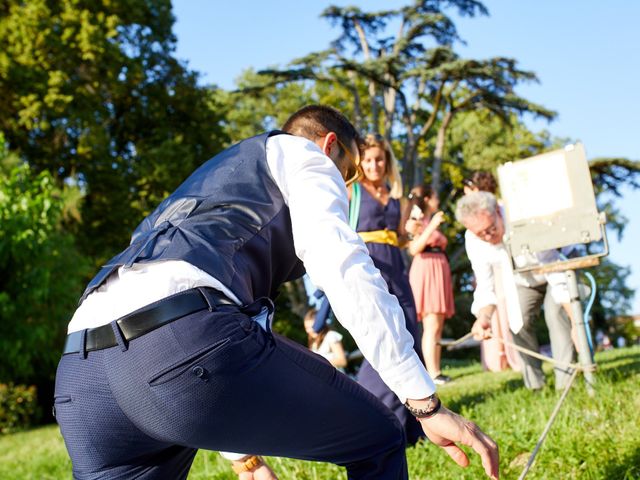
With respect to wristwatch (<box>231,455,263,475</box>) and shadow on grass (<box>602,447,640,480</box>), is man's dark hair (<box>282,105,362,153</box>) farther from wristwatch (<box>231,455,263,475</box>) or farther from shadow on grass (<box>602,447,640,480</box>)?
shadow on grass (<box>602,447,640,480</box>)

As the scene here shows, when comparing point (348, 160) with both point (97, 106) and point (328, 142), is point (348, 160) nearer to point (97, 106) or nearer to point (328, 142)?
point (328, 142)

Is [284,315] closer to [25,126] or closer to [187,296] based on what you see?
[25,126]

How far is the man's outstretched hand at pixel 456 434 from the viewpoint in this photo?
1.89 m

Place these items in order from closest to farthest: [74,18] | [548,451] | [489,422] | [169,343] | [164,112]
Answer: [169,343], [548,451], [489,422], [74,18], [164,112]

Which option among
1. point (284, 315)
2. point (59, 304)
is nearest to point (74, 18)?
point (59, 304)

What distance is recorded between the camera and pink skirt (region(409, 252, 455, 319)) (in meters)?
7.64

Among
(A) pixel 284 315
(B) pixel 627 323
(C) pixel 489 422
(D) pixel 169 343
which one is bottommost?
(B) pixel 627 323

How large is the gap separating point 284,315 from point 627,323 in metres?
27.4

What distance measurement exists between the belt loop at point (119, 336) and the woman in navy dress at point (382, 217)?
326 centimetres

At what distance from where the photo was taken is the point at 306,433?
1823mm

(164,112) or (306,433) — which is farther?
(164,112)

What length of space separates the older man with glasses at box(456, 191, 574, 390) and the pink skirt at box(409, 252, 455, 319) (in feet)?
4.19

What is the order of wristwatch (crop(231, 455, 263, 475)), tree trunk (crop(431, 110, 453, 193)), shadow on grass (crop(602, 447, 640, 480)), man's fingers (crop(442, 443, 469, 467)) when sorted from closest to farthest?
man's fingers (crop(442, 443, 469, 467))
wristwatch (crop(231, 455, 263, 475))
shadow on grass (crop(602, 447, 640, 480))
tree trunk (crop(431, 110, 453, 193))

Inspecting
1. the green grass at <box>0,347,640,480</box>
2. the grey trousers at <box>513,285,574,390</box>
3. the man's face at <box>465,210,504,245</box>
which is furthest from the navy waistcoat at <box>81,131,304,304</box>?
the grey trousers at <box>513,285,574,390</box>
